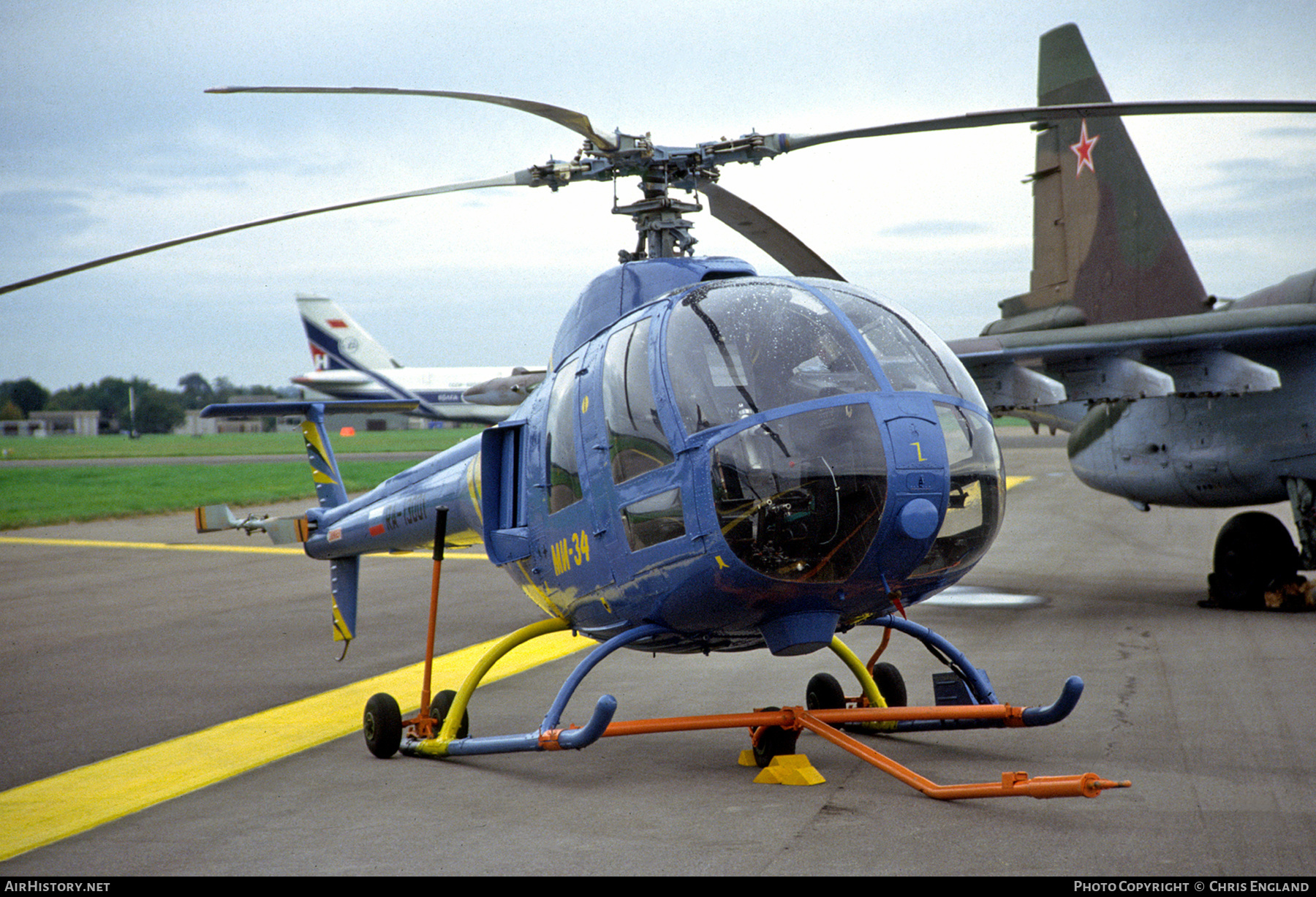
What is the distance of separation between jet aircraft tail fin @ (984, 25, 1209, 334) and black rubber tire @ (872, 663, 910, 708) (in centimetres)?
655

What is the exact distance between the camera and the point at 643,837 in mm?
4395

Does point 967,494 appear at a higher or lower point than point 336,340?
lower

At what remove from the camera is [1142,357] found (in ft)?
31.9

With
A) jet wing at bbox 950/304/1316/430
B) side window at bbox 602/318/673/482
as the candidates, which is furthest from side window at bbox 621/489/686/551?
jet wing at bbox 950/304/1316/430

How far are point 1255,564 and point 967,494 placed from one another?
693 centimetres

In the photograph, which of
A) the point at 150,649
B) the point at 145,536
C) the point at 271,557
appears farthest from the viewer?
the point at 145,536

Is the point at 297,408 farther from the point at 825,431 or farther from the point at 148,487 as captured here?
the point at 148,487

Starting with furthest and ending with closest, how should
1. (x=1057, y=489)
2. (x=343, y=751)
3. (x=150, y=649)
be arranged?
(x=1057, y=489) → (x=150, y=649) → (x=343, y=751)

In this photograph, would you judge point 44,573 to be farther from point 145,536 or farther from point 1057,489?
point 1057,489

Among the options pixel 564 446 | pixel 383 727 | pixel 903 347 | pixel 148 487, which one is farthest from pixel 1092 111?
pixel 148 487

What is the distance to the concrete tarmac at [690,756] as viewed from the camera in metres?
4.20

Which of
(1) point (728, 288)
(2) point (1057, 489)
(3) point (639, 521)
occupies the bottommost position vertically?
(2) point (1057, 489)
